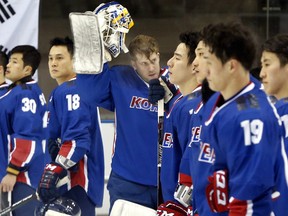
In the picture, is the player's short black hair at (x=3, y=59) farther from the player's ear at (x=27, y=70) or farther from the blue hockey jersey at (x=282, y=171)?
the blue hockey jersey at (x=282, y=171)

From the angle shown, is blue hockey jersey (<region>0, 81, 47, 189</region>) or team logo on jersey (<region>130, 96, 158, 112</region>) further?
blue hockey jersey (<region>0, 81, 47, 189</region>)

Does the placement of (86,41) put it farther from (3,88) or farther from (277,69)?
(3,88)

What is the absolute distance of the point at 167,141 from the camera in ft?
15.1

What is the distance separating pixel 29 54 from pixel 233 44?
339 centimetres

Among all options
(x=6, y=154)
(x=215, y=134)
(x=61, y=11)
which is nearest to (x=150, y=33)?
(x=61, y=11)

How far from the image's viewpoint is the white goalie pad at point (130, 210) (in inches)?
→ 182

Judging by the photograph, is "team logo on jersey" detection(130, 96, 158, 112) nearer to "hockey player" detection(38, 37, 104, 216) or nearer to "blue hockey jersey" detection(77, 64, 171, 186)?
"blue hockey jersey" detection(77, 64, 171, 186)

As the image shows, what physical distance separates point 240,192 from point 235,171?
0.22 ft

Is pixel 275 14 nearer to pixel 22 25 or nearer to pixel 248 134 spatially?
pixel 22 25

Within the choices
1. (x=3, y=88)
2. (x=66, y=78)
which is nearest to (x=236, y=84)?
(x=66, y=78)

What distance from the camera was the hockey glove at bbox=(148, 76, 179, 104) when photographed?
4930 mm

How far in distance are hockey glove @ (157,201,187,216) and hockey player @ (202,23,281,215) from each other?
0.84 m

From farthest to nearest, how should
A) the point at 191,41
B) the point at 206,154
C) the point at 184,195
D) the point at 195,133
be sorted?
the point at 191,41, the point at 184,195, the point at 195,133, the point at 206,154

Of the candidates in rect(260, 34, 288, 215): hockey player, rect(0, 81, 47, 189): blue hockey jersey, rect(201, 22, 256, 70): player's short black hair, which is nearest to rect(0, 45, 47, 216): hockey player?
rect(0, 81, 47, 189): blue hockey jersey
